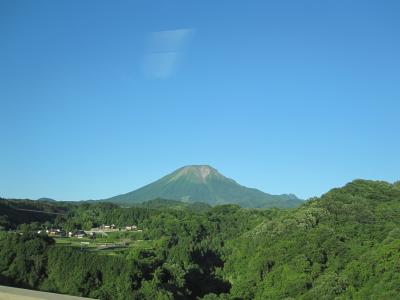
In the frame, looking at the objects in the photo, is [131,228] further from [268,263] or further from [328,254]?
[328,254]

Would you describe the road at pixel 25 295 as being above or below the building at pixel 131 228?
below

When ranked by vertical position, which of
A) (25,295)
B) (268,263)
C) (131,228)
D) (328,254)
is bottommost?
(268,263)

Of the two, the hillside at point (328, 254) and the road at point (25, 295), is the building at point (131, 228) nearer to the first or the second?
the hillside at point (328, 254)

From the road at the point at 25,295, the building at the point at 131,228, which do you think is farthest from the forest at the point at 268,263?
the building at the point at 131,228

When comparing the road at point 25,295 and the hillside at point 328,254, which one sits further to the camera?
the hillside at point 328,254

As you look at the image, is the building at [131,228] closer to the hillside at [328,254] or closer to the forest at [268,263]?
the forest at [268,263]

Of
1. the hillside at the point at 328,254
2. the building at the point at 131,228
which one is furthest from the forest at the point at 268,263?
the building at the point at 131,228

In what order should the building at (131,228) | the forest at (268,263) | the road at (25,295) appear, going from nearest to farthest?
the road at (25,295), the forest at (268,263), the building at (131,228)

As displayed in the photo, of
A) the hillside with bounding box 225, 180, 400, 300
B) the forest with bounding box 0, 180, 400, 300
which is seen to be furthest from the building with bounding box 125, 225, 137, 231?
the hillside with bounding box 225, 180, 400, 300

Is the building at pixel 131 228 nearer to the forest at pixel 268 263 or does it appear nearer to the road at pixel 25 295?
the forest at pixel 268 263

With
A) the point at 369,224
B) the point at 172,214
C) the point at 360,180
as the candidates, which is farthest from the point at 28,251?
the point at 172,214

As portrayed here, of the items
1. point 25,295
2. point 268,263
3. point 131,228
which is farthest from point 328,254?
point 131,228

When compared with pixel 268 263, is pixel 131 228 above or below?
above

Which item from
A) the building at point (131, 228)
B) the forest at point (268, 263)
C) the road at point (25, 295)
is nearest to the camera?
the road at point (25, 295)
